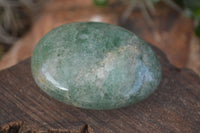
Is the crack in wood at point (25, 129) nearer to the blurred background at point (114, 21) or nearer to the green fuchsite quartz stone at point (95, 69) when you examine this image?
the green fuchsite quartz stone at point (95, 69)

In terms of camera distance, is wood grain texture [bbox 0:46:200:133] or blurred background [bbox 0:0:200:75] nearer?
wood grain texture [bbox 0:46:200:133]

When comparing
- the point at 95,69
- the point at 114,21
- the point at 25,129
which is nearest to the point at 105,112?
the point at 95,69

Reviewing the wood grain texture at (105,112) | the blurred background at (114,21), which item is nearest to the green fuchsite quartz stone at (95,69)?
the wood grain texture at (105,112)

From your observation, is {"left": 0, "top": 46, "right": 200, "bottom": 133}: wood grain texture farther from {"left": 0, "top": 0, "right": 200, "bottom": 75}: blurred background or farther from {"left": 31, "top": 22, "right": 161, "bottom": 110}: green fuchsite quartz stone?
{"left": 0, "top": 0, "right": 200, "bottom": 75}: blurred background

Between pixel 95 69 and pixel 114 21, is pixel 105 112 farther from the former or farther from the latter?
pixel 114 21

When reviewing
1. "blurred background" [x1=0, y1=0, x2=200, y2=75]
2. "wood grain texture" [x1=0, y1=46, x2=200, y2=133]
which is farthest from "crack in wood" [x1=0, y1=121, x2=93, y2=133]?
"blurred background" [x1=0, y1=0, x2=200, y2=75]

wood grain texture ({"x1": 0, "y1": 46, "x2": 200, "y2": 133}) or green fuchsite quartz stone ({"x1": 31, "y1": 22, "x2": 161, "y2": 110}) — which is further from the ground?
green fuchsite quartz stone ({"x1": 31, "y1": 22, "x2": 161, "y2": 110})
